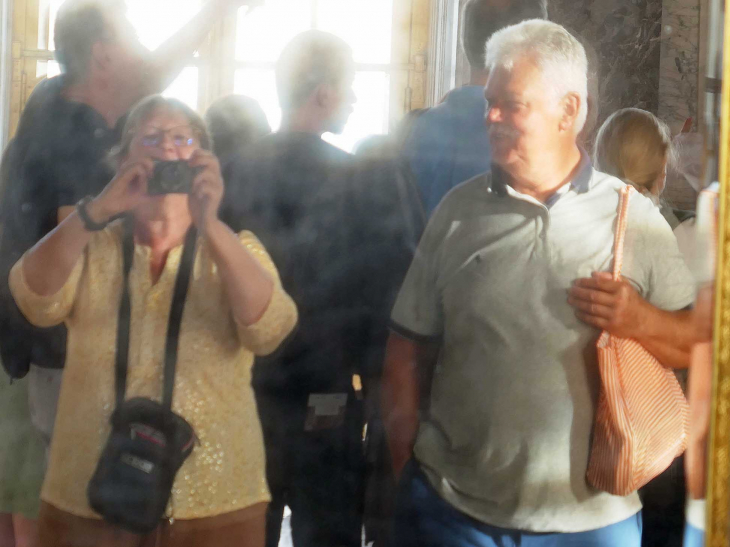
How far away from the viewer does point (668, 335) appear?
4.84 ft

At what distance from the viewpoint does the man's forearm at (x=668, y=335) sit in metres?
1.45

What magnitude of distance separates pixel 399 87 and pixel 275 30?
0.24m

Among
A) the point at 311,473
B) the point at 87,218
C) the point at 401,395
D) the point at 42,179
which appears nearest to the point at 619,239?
the point at 401,395

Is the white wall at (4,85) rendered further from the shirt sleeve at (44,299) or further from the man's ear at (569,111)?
the man's ear at (569,111)

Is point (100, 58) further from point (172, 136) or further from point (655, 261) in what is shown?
point (655, 261)

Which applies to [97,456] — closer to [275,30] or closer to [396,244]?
[396,244]

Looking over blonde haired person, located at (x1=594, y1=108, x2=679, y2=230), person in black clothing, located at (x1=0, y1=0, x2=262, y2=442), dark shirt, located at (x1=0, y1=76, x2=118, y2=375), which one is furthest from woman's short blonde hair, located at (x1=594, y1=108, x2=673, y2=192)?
dark shirt, located at (x1=0, y1=76, x2=118, y2=375)

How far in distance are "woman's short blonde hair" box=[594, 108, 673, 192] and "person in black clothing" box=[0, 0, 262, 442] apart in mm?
689

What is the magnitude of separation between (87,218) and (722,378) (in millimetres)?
1141

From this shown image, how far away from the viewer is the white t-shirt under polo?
4.66ft

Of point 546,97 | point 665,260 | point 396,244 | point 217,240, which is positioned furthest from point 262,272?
point 665,260

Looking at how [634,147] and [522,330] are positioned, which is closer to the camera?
[522,330]

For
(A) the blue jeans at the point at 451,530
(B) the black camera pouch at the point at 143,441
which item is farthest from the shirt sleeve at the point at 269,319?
(A) the blue jeans at the point at 451,530

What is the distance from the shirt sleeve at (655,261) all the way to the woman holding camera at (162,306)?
1.95 ft
